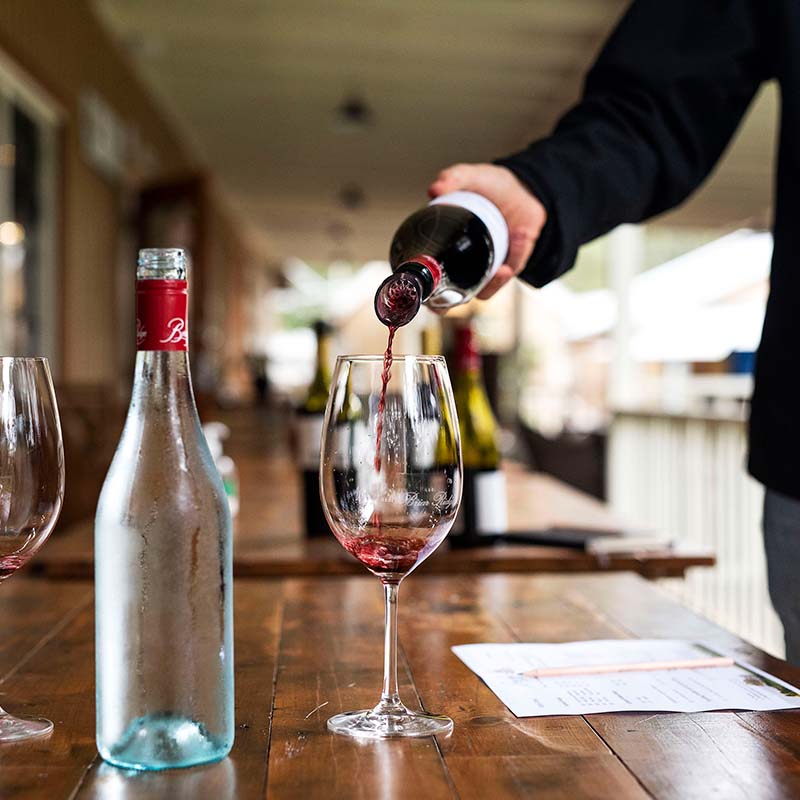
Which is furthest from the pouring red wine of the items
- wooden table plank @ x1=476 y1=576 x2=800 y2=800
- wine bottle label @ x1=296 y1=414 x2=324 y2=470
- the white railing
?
the white railing

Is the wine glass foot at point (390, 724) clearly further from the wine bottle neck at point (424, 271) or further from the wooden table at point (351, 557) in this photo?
the wooden table at point (351, 557)

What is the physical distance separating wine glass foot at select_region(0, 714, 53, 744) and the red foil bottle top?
1060 mm

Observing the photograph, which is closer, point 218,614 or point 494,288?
point 218,614

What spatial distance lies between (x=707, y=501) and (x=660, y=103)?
3400 millimetres

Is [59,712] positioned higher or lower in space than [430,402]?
lower

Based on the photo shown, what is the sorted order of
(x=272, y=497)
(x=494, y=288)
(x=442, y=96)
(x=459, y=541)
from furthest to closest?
(x=442, y=96) → (x=272, y=497) → (x=459, y=541) → (x=494, y=288)

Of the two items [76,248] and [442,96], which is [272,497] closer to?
[76,248]

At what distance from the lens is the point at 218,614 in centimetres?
61

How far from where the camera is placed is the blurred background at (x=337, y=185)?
4.23 m

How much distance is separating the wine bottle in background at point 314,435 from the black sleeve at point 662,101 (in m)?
0.44

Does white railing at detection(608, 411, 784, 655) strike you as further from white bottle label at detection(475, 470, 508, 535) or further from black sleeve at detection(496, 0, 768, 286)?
black sleeve at detection(496, 0, 768, 286)

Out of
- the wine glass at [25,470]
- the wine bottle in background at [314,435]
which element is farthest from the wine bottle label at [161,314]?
the wine bottle in background at [314,435]

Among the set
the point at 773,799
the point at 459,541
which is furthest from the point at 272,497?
the point at 773,799

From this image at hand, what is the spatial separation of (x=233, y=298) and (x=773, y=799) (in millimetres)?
12518
